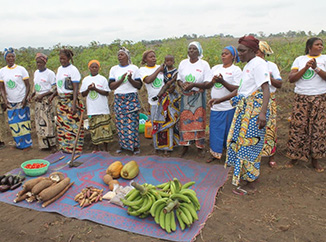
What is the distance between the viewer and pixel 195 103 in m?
4.59

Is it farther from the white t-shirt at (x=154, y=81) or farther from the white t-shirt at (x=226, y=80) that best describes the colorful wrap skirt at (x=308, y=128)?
the white t-shirt at (x=154, y=81)

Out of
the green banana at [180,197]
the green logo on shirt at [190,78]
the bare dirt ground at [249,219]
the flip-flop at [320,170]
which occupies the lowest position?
the bare dirt ground at [249,219]

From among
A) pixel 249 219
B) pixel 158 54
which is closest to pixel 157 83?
pixel 249 219

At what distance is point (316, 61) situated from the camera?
3797mm

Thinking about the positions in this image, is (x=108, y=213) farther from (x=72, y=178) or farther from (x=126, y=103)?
(x=126, y=103)

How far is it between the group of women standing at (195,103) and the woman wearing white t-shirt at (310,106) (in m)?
0.01

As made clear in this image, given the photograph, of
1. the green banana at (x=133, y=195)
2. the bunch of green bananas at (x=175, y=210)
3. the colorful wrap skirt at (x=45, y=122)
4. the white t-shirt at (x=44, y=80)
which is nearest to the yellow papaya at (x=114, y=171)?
the green banana at (x=133, y=195)

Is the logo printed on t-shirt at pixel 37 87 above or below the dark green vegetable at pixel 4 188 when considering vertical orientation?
above

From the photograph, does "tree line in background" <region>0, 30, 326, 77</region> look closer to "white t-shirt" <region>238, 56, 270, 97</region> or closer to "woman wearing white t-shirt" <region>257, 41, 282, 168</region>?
"woman wearing white t-shirt" <region>257, 41, 282, 168</region>

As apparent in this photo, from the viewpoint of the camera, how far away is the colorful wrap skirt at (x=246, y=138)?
329 centimetres

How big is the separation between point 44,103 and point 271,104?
4100mm

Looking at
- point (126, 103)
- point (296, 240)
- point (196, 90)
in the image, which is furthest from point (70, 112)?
point (296, 240)

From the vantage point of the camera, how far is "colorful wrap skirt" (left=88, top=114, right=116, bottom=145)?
5156 millimetres

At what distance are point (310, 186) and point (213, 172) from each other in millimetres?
1336
